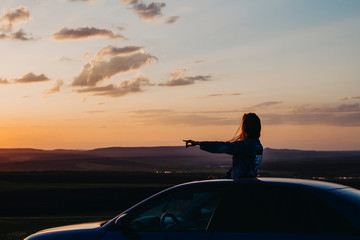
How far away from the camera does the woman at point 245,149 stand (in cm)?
619

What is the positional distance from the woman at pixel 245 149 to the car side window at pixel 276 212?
42.5 inches

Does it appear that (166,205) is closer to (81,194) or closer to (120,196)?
(120,196)

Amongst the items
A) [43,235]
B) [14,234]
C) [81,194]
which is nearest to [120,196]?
[81,194]

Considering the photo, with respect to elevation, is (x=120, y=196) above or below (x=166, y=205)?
below

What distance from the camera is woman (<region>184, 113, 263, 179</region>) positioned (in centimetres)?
619

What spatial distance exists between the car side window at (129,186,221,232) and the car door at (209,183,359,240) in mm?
231

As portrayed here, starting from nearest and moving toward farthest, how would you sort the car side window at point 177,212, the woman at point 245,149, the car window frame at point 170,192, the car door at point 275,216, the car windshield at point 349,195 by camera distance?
the car door at point 275,216, the car windshield at point 349,195, the car window frame at point 170,192, the car side window at point 177,212, the woman at point 245,149

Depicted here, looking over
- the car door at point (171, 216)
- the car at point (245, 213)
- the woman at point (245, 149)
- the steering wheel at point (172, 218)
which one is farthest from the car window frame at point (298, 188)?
the woman at point (245, 149)

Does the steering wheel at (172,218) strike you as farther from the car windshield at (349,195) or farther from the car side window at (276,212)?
the car windshield at (349,195)

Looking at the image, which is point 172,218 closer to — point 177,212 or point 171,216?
point 171,216

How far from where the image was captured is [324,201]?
4.85 meters

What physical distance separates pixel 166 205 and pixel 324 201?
1.65 metres

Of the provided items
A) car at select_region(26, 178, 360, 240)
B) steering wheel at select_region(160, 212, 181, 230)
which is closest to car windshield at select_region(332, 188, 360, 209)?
car at select_region(26, 178, 360, 240)

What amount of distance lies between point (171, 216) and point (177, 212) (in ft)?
0.73
